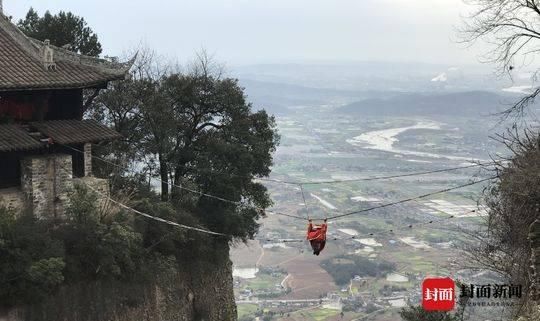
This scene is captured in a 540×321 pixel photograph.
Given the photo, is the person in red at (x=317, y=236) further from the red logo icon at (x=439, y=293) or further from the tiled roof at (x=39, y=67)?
the tiled roof at (x=39, y=67)

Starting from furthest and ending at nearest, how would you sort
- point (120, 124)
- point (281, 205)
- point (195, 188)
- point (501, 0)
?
point (281, 205) → point (120, 124) → point (195, 188) → point (501, 0)

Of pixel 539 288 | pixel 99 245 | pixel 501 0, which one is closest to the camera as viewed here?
pixel 539 288

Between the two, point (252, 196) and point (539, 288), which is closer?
point (539, 288)

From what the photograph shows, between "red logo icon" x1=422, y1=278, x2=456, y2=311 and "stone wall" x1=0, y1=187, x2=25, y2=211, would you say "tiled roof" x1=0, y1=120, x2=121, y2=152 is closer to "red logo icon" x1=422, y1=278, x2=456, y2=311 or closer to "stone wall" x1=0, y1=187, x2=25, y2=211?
"stone wall" x1=0, y1=187, x2=25, y2=211

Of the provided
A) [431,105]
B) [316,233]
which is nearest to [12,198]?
[316,233]

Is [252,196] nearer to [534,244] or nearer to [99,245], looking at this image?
[99,245]

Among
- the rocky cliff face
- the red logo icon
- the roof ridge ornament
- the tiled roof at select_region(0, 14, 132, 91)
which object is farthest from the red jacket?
the roof ridge ornament

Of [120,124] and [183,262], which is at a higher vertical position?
[120,124]

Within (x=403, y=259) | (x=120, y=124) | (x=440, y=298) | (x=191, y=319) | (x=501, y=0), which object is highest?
(x=501, y=0)

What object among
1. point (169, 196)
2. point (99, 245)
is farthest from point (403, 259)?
point (99, 245)
